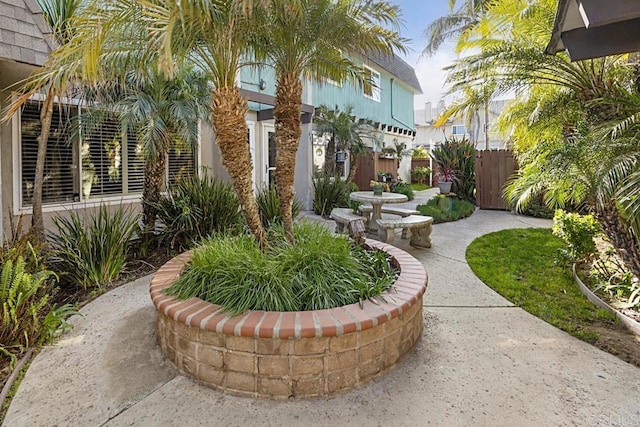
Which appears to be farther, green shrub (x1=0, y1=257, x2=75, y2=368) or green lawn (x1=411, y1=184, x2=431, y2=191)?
green lawn (x1=411, y1=184, x2=431, y2=191)

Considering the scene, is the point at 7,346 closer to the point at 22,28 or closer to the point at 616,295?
the point at 22,28

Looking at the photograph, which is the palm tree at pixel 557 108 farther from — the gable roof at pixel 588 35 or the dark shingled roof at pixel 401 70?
the dark shingled roof at pixel 401 70

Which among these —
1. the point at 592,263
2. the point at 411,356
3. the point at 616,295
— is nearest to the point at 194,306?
the point at 411,356

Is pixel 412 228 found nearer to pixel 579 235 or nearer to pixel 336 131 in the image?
pixel 579 235

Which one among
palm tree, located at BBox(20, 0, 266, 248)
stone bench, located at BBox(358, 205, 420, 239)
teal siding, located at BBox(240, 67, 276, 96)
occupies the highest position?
teal siding, located at BBox(240, 67, 276, 96)

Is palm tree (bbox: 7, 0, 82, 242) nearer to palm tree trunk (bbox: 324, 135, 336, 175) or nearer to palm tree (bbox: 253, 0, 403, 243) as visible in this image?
palm tree (bbox: 253, 0, 403, 243)

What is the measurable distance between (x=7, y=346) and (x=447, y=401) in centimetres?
367

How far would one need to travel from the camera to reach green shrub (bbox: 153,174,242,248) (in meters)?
6.11

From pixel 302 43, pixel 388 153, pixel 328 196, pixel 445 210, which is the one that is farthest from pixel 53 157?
pixel 388 153

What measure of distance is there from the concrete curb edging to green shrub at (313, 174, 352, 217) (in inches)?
239

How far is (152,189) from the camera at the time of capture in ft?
20.4

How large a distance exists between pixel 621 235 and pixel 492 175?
8.19m

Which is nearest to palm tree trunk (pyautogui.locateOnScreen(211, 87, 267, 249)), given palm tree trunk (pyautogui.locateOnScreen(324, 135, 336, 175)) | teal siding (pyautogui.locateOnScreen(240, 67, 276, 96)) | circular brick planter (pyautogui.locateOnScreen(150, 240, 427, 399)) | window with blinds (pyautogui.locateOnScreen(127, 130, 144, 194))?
circular brick planter (pyautogui.locateOnScreen(150, 240, 427, 399))

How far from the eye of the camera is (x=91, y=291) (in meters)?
4.63
